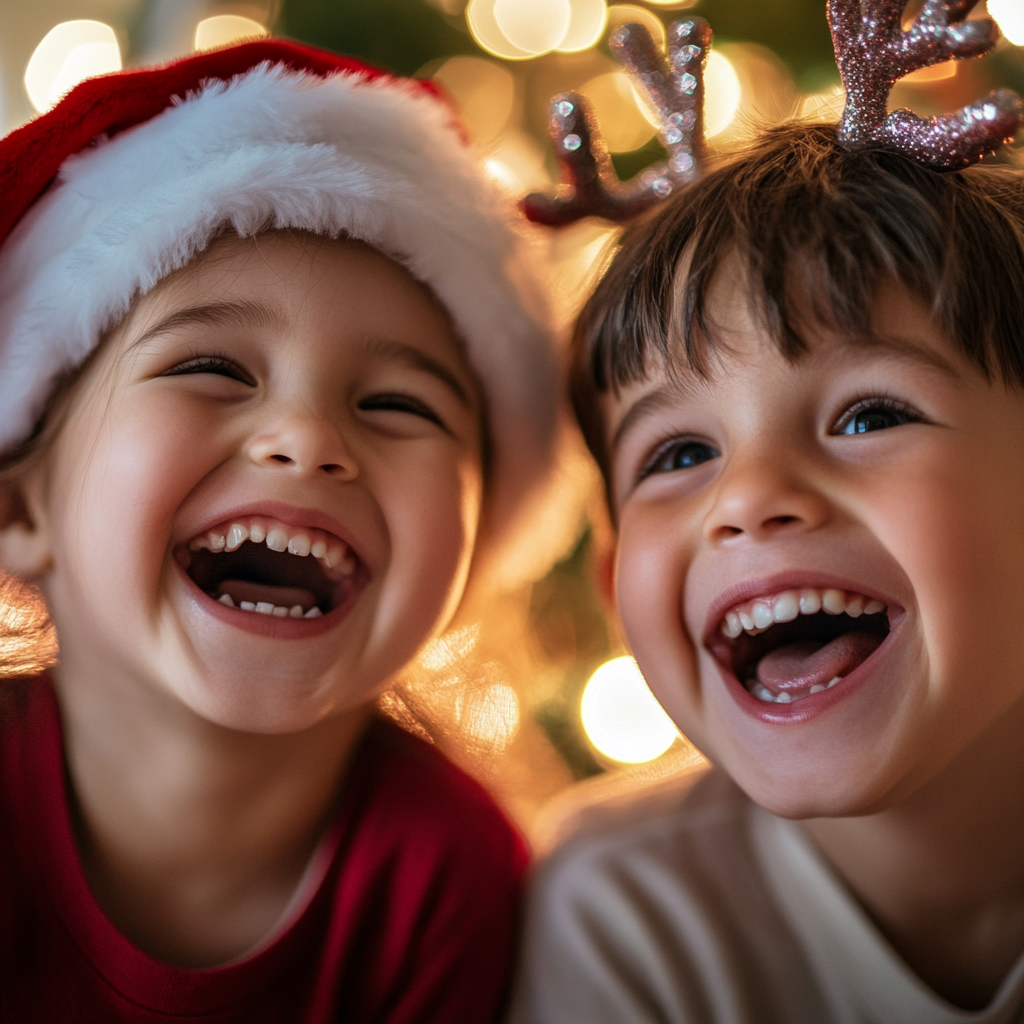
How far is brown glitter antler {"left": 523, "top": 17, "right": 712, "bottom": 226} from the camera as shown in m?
0.97

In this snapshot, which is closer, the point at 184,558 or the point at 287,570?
the point at 184,558

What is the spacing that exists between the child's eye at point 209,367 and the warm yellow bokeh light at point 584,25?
1.02m

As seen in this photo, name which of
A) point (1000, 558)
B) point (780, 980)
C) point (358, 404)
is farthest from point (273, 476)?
point (780, 980)

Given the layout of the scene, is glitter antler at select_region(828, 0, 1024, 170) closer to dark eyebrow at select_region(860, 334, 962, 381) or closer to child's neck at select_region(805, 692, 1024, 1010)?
dark eyebrow at select_region(860, 334, 962, 381)

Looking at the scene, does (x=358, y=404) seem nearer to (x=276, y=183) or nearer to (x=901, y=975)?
(x=276, y=183)

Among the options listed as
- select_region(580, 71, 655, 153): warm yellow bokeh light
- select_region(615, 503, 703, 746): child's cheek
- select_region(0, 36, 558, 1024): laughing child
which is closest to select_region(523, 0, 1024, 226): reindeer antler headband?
select_region(0, 36, 558, 1024): laughing child

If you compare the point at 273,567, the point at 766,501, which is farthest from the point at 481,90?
the point at 766,501

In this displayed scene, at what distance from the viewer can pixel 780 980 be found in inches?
37.6

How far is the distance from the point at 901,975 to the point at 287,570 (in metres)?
0.69

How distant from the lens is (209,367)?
0.83 m

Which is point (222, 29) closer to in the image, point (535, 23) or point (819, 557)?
point (535, 23)

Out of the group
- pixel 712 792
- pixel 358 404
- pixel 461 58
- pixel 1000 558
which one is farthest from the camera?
pixel 461 58

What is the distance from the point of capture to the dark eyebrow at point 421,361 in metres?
0.88

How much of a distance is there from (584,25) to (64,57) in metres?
0.79
